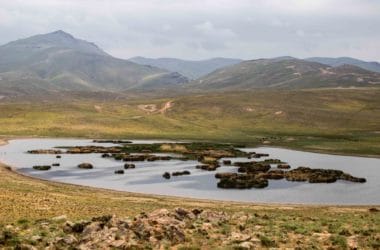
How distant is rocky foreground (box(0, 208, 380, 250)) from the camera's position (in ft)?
89.2

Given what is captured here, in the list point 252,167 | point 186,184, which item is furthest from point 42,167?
point 252,167

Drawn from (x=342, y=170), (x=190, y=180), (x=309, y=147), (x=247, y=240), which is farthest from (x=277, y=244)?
(x=309, y=147)

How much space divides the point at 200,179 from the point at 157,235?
55.8 m

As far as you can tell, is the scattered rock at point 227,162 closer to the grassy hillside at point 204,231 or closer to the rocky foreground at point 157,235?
the grassy hillside at point 204,231

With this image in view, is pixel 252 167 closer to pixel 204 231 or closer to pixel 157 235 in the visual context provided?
pixel 204 231

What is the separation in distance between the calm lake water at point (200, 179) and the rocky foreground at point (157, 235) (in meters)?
34.2

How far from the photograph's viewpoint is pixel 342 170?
98000 mm

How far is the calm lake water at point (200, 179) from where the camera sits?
226 feet

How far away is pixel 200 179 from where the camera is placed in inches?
3314

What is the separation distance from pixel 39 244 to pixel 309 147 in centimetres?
11900

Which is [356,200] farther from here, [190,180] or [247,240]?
[247,240]

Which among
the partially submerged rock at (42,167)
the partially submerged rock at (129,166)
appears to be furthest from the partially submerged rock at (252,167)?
the partially submerged rock at (42,167)

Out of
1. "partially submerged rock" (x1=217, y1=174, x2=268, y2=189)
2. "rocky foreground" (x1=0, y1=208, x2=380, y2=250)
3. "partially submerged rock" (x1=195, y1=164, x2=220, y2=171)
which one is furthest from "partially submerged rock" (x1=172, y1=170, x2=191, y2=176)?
"rocky foreground" (x1=0, y1=208, x2=380, y2=250)

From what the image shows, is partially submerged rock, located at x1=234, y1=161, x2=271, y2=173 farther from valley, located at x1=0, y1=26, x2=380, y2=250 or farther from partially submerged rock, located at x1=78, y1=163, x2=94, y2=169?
partially submerged rock, located at x1=78, y1=163, x2=94, y2=169
